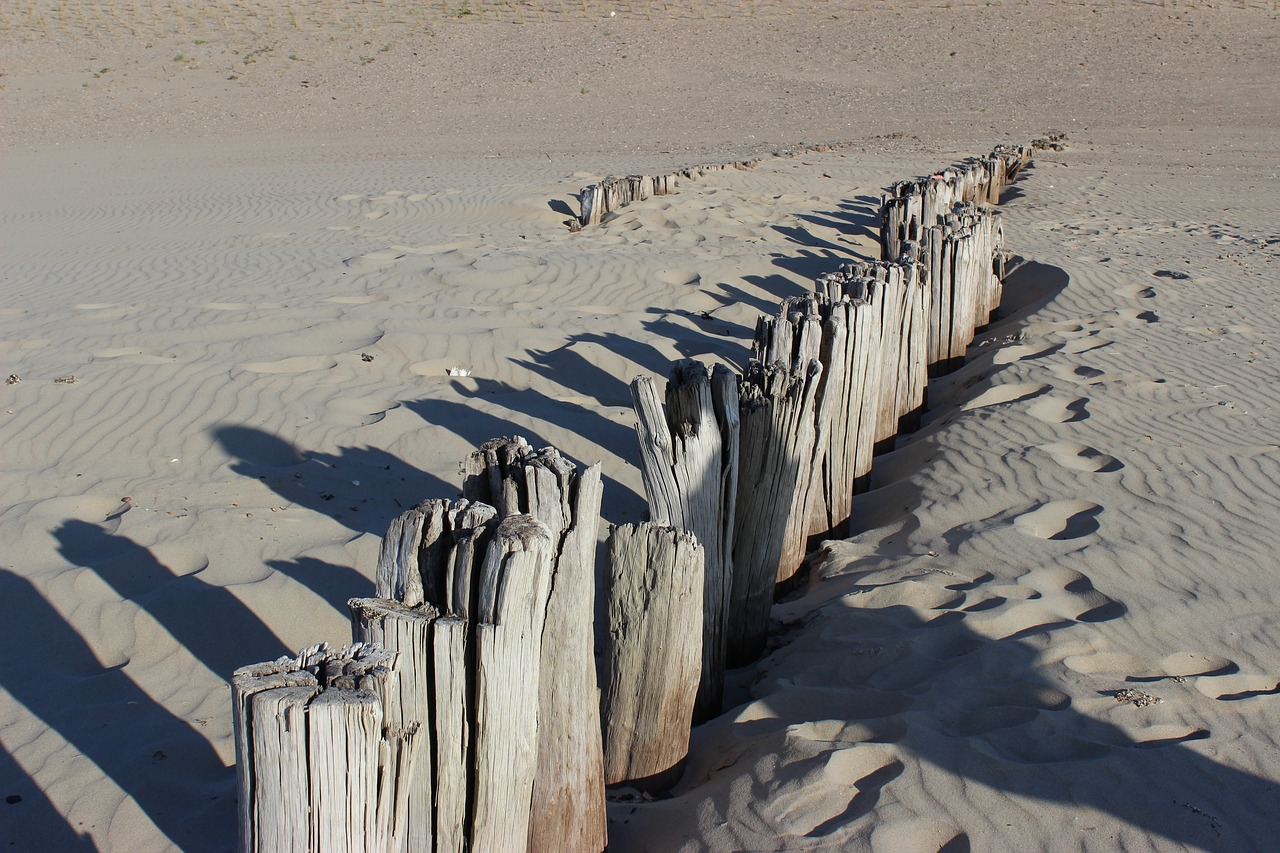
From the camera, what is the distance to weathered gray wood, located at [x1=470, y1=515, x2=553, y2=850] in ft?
7.00

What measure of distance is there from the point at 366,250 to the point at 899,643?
8.07 metres

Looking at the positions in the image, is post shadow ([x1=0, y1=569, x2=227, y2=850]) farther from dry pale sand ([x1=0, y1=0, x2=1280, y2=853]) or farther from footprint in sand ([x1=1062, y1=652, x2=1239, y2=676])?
footprint in sand ([x1=1062, y1=652, x2=1239, y2=676])

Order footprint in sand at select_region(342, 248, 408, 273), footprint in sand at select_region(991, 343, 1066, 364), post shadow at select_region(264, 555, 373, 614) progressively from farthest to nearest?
footprint in sand at select_region(342, 248, 408, 273), footprint in sand at select_region(991, 343, 1066, 364), post shadow at select_region(264, 555, 373, 614)

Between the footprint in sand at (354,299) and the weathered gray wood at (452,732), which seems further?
the footprint in sand at (354,299)

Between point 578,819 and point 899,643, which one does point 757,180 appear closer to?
point 899,643

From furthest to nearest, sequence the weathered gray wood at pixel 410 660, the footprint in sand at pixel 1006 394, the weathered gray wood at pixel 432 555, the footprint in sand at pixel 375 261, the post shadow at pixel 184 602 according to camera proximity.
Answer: the footprint in sand at pixel 375 261
the footprint in sand at pixel 1006 394
the post shadow at pixel 184 602
the weathered gray wood at pixel 432 555
the weathered gray wood at pixel 410 660

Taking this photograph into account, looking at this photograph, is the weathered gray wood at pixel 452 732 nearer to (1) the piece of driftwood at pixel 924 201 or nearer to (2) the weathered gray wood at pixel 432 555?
(2) the weathered gray wood at pixel 432 555

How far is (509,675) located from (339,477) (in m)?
3.05

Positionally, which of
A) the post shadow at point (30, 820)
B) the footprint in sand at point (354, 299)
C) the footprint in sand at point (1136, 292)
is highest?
the footprint in sand at point (1136, 292)

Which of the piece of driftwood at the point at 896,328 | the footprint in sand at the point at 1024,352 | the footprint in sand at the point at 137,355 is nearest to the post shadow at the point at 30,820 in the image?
the piece of driftwood at the point at 896,328

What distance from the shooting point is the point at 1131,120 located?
22.5 m

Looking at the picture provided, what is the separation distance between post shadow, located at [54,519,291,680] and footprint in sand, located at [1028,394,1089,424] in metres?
4.24

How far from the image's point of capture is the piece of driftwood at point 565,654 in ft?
7.97

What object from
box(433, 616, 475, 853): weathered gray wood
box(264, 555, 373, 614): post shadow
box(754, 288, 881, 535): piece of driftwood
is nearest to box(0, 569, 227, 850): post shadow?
box(264, 555, 373, 614): post shadow
